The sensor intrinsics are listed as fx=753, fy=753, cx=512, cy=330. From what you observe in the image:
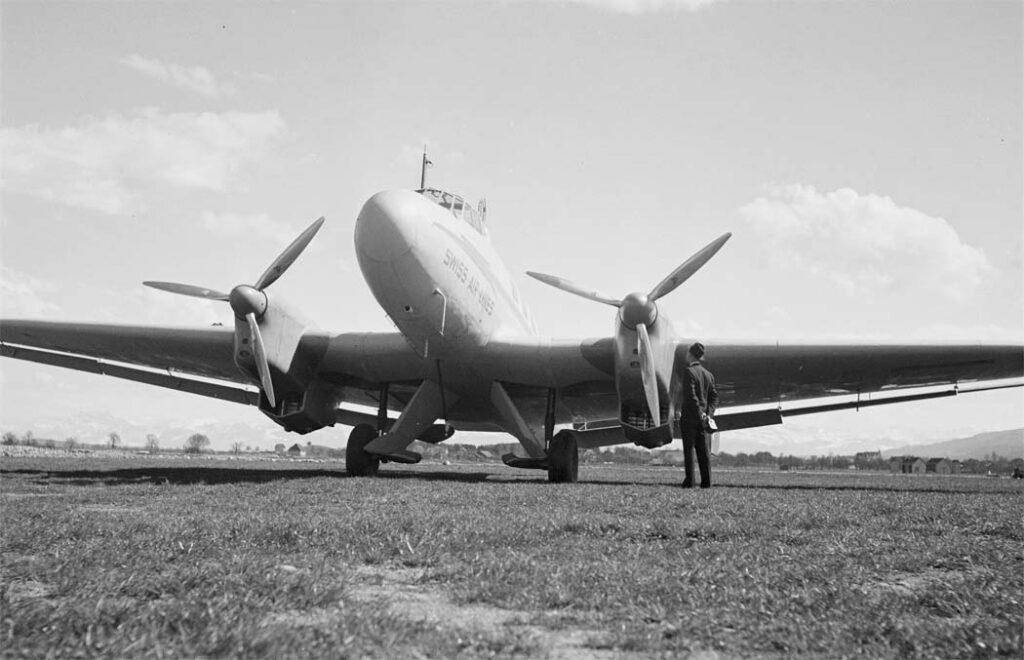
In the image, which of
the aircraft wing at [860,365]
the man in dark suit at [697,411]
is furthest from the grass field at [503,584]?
the aircraft wing at [860,365]

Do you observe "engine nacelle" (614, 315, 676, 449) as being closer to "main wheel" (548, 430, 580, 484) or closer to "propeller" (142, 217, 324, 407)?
"main wheel" (548, 430, 580, 484)

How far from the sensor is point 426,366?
19531 millimetres

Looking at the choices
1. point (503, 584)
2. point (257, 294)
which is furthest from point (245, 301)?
point (503, 584)

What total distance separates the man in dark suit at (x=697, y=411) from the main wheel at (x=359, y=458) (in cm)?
854

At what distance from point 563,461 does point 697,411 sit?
6.23 metres

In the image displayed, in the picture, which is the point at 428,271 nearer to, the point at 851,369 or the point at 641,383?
the point at 641,383

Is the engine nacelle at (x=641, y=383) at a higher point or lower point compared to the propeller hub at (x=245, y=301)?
lower

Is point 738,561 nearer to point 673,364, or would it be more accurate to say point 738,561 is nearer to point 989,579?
point 989,579

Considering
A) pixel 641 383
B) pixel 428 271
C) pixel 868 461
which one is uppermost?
pixel 428 271

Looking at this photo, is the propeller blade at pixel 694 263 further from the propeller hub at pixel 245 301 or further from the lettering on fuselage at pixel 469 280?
the propeller hub at pixel 245 301

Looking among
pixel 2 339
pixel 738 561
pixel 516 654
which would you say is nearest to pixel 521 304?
pixel 2 339

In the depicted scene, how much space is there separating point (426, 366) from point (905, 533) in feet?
45.5

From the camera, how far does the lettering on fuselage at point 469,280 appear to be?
17656 millimetres

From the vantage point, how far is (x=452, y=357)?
1883cm
